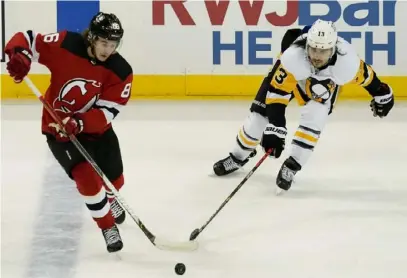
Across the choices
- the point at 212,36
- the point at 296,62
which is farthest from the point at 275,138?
the point at 212,36

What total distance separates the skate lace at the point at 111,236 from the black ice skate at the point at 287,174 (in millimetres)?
1002

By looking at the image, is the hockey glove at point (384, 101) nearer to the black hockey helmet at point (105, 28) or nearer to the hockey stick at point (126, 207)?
the hockey stick at point (126, 207)

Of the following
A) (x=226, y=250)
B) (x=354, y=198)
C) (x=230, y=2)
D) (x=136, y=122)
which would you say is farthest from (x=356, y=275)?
(x=230, y=2)

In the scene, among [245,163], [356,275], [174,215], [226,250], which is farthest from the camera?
[245,163]

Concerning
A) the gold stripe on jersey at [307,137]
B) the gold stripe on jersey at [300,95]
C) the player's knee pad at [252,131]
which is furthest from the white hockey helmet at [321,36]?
the player's knee pad at [252,131]

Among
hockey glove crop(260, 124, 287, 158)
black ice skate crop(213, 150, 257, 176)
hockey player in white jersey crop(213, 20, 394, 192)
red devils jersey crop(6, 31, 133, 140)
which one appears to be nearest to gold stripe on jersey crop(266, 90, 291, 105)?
hockey player in white jersey crop(213, 20, 394, 192)

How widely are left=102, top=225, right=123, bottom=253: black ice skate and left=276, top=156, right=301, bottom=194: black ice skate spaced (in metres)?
1.00

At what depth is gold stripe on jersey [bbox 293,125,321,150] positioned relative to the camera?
4.39m

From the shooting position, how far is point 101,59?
359 centimetres

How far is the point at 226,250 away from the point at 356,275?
1.68 ft

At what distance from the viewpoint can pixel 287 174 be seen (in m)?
4.43

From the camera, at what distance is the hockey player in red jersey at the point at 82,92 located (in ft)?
11.8

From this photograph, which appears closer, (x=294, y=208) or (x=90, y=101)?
(x=90, y=101)

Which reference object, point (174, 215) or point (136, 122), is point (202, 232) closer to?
point (174, 215)
